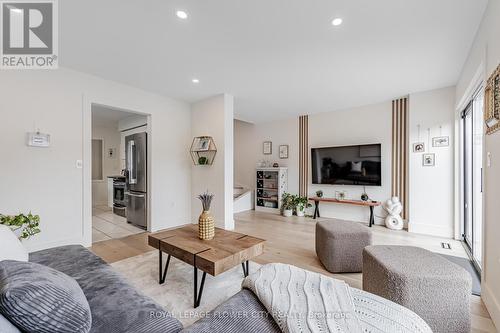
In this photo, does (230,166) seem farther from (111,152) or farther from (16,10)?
(111,152)

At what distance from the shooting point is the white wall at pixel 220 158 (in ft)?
13.4

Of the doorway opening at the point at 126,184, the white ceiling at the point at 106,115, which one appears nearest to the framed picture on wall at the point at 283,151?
the doorway opening at the point at 126,184

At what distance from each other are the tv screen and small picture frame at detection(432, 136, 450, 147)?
2.87ft

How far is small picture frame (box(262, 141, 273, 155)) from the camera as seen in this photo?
6.20 m

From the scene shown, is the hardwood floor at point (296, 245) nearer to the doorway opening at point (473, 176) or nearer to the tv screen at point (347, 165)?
the doorway opening at point (473, 176)

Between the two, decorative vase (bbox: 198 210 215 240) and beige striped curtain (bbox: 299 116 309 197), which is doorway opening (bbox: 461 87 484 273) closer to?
beige striped curtain (bbox: 299 116 309 197)

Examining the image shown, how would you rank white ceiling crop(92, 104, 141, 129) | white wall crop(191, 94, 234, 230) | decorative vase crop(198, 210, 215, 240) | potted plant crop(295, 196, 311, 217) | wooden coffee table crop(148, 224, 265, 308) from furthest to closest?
potted plant crop(295, 196, 311, 217), white ceiling crop(92, 104, 141, 129), white wall crop(191, 94, 234, 230), decorative vase crop(198, 210, 215, 240), wooden coffee table crop(148, 224, 265, 308)

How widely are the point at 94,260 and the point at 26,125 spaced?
2.31 metres

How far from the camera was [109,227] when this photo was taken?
4.30 m

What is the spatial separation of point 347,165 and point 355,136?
66 centimetres

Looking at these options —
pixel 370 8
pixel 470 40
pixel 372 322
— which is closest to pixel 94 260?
pixel 372 322

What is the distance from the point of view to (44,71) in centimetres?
293

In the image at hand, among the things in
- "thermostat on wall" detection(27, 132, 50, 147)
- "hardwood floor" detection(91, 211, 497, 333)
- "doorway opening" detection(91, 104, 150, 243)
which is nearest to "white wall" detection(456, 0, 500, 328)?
"hardwood floor" detection(91, 211, 497, 333)

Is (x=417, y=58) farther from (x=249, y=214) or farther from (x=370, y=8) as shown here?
(x=249, y=214)
